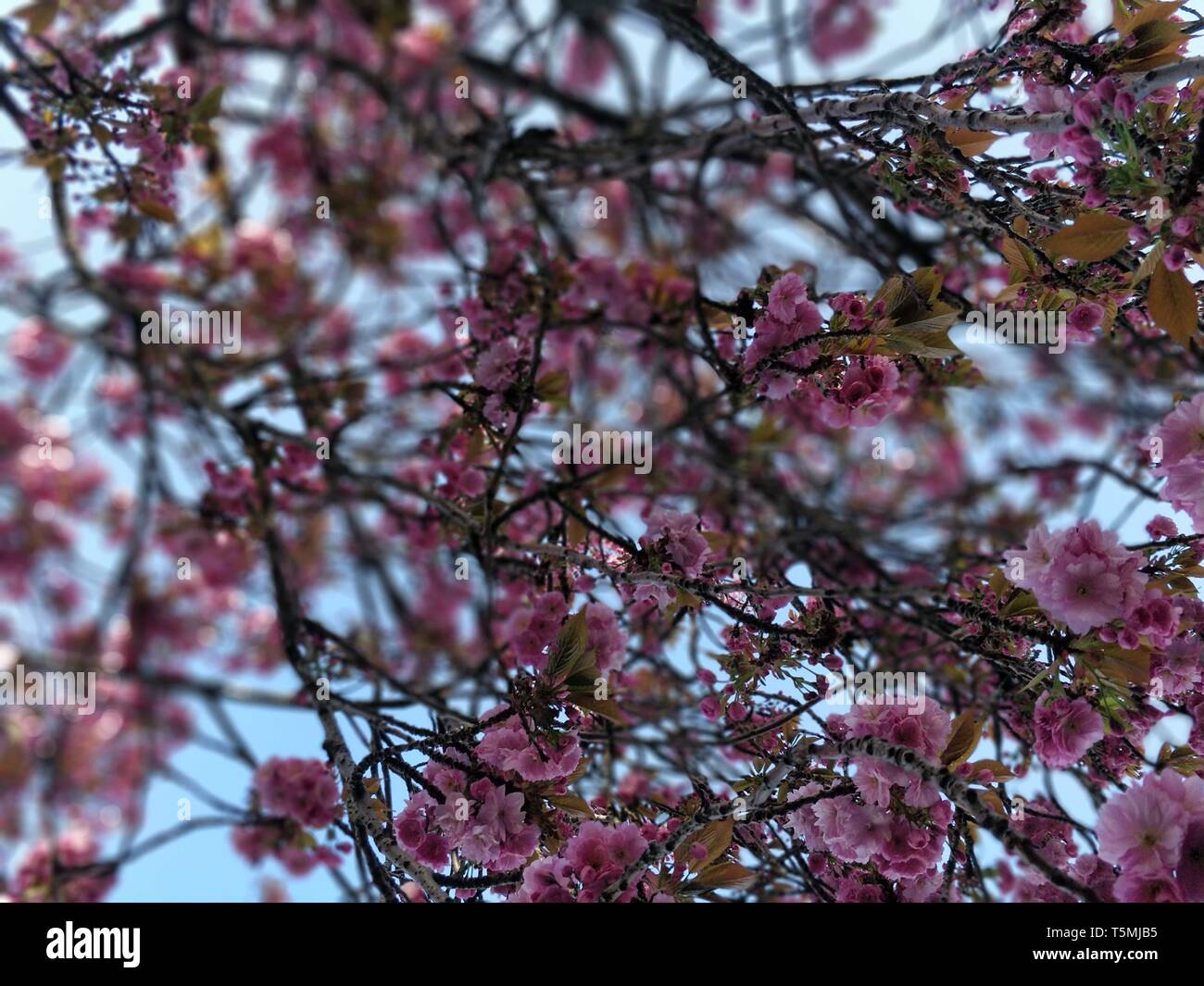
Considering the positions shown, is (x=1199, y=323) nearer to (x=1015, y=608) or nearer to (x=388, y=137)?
(x=1015, y=608)

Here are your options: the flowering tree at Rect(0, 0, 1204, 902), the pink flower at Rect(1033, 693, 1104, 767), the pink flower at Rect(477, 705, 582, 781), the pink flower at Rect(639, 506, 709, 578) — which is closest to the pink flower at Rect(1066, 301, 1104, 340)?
the flowering tree at Rect(0, 0, 1204, 902)

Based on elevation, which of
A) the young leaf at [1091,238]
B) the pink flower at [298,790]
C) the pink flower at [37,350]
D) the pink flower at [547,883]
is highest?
the pink flower at [37,350]

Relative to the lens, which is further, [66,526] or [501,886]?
[66,526]

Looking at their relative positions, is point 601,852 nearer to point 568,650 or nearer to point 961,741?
point 568,650

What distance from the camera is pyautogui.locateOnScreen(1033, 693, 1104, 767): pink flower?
4.98 ft

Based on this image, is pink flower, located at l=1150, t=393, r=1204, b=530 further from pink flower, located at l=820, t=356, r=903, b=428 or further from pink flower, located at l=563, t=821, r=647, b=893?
pink flower, located at l=563, t=821, r=647, b=893

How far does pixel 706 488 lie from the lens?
3.63m

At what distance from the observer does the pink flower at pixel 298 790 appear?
2.35 meters

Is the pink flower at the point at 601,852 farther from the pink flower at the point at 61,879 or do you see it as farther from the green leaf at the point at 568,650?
the pink flower at the point at 61,879

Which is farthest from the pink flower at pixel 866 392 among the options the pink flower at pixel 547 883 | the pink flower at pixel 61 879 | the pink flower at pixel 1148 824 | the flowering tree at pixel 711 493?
the pink flower at pixel 61 879

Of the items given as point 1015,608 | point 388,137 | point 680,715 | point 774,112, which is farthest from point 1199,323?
point 388,137

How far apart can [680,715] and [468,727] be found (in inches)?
43.4

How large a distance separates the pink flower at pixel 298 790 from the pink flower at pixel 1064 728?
178cm

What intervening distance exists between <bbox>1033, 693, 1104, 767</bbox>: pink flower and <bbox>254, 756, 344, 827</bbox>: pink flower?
1776 millimetres
